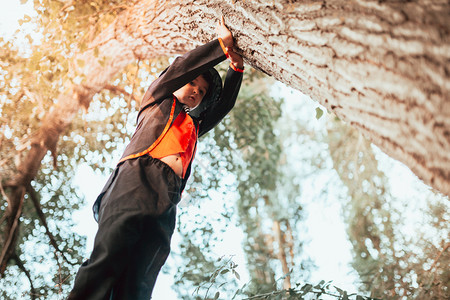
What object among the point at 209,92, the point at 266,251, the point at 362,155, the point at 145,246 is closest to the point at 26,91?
the point at 209,92

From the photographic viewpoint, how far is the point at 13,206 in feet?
7.06

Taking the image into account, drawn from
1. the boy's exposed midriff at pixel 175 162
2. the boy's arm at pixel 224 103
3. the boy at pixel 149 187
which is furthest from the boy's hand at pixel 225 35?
the boy's exposed midriff at pixel 175 162

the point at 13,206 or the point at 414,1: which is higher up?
the point at 13,206

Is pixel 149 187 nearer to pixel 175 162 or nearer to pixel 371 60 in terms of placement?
pixel 175 162

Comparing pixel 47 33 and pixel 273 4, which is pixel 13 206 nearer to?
pixel 47 33

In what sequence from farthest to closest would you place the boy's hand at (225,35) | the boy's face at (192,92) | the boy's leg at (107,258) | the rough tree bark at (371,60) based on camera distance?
the boy's face at (192,92) → the boy's hand at (225,35) → the boy's leg at (107,258) → the rough tree bark at (371,60)

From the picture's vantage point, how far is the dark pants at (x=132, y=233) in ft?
3.89

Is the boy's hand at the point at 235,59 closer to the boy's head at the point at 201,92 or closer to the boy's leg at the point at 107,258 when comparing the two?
the boy's head at the point at 201,92

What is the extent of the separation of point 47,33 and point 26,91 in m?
0.44

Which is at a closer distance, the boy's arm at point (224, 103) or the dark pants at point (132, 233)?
the dark pants at point (132, 233)

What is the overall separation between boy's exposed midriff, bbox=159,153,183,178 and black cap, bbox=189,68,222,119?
37 cm

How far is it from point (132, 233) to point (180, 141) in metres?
0.43

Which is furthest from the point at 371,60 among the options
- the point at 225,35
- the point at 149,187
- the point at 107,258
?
the point at 107,258

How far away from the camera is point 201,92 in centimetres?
171
